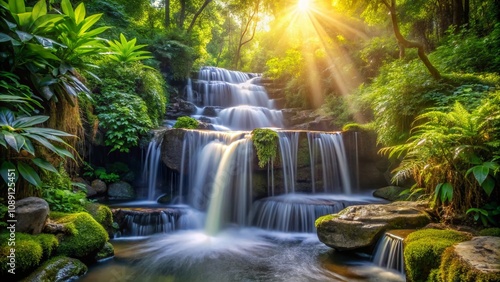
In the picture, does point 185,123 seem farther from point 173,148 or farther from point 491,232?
point 491,232

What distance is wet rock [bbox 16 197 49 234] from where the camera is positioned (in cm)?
334

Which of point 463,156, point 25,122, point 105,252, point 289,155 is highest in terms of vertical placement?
point 25,122

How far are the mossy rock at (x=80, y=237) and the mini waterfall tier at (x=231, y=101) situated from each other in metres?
8.32

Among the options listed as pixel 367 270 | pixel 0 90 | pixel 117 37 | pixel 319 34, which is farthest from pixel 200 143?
pixel 319 34

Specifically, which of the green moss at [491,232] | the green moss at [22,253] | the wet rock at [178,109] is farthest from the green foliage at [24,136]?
the wet rock at [178,109]

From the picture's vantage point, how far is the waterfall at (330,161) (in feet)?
27.2

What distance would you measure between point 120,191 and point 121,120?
2190mm

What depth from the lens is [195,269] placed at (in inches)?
171

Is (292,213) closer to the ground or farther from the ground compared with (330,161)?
closer to the ground

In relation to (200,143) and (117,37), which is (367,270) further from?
(117,37)

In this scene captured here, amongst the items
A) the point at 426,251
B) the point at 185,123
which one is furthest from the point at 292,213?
the point at 185,123

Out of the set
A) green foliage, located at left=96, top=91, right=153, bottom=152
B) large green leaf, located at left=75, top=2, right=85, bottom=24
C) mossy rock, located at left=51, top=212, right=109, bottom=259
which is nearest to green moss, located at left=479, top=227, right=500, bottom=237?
mossy rock, located at left=51, top=212, right=109, bottom=259

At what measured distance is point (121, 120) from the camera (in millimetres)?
8578

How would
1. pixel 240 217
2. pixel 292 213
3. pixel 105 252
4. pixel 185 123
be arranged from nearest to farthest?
pixel 105 252 → pixel 292 213 → pixel 240 217 → pixel 185 123
